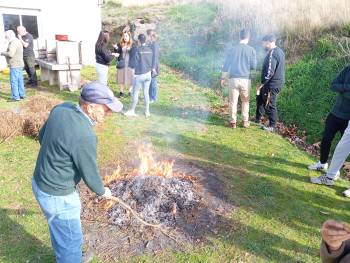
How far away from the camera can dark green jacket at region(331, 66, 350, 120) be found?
212 inches

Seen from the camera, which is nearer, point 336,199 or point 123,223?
point 123,223

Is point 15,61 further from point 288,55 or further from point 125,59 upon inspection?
point 288,55

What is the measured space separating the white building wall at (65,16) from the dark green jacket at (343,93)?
12.0 m

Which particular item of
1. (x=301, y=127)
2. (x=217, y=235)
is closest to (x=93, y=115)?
(x=217, y=235)

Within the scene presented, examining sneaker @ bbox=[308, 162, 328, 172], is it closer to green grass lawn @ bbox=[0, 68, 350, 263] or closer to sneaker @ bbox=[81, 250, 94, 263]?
green grass lawn @ bbox=[0, 68, 350, 263]

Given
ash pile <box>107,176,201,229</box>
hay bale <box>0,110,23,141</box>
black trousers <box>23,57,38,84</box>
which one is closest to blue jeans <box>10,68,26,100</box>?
black trousers <box>23,57,38,84</box>

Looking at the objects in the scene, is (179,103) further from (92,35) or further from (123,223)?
(92,35)

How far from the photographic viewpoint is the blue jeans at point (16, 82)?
9.65 m

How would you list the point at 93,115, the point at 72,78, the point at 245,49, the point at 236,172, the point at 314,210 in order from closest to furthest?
the point at 93,115 → the point at 314,210 → the point at 236,172 → the point at 245,49 → the point at 72,78

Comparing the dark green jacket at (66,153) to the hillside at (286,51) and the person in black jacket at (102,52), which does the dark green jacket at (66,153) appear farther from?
the hillside at (286,51)

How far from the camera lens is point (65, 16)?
14656mm

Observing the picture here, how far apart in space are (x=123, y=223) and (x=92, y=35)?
1282 centimetres

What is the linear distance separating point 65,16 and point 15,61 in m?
5.95

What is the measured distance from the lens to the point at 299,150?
7.56m
